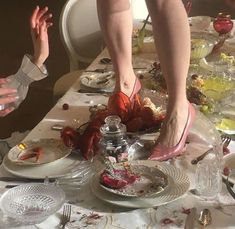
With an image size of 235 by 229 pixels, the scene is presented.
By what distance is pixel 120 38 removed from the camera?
67.3 inches

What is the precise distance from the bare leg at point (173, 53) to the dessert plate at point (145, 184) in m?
0.15

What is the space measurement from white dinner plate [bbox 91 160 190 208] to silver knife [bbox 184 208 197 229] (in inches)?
2.2

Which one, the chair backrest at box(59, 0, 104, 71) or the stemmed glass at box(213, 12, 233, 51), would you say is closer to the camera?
the stemmed glass at box(213, 12, 233, 51)

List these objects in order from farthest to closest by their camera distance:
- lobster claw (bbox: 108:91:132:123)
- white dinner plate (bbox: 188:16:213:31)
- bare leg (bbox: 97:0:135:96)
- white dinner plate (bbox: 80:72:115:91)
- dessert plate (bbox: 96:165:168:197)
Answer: white dinner plate (bbox: 188:16:213:31) → white dinner plate (bbox: 80:72:115:91) → bare leg (bbox: 97:0:135:96) → lobster claw (bbox: 108:91:132:123) → dessert plate (bbox: 96:165:168:197)

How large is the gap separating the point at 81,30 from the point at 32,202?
1328 millimetres

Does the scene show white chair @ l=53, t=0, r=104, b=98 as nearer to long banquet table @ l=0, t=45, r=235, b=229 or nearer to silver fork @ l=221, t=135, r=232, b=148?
silver fork @ l=221, t=135, r=232, b=148

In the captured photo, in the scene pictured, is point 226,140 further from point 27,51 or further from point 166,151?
point 27,51

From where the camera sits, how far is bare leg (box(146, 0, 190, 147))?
1.40 metres

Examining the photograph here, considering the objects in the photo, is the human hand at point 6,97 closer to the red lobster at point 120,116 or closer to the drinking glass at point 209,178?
the red lobster at point 120,116

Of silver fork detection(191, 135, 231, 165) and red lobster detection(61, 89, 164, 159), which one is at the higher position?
red lobster detection(61, 89, 164, 159)

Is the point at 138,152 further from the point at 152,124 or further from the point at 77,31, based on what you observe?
the point at 77,31

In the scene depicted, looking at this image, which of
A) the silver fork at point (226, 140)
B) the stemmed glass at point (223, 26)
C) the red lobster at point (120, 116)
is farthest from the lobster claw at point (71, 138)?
the stemmed glass at point (223, 26)

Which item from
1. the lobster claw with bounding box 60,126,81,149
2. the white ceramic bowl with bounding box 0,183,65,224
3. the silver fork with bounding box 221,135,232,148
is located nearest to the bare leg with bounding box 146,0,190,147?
the silver fork with bounding box 221,135,232,148

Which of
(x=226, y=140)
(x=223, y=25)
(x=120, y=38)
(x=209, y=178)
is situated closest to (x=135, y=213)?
(x=209, y=178)
